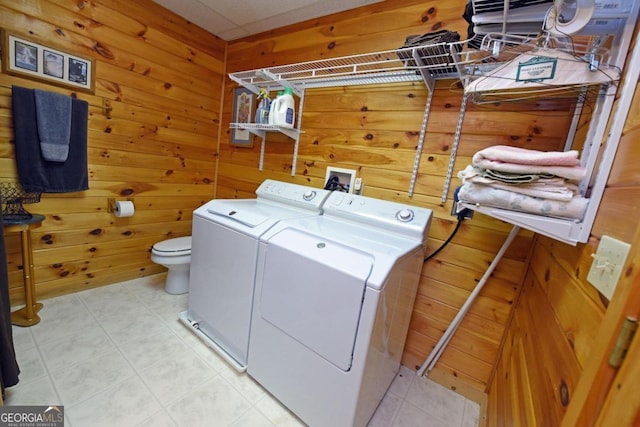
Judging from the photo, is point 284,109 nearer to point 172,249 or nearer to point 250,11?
point 250,11

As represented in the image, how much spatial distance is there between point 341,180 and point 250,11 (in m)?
1.45

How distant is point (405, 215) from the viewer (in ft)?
4.72

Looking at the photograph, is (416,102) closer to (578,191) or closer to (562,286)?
(578,191)

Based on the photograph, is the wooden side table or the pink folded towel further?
the wooden side table

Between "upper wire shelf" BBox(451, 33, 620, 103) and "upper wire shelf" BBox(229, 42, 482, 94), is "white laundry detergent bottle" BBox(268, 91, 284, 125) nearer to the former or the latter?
"upper wire shelf" BBox(229, 42, 482, 94)

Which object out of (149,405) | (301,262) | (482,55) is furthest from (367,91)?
(149,405)

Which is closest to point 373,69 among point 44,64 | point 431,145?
point 431,145

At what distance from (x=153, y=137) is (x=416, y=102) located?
210 centimetres

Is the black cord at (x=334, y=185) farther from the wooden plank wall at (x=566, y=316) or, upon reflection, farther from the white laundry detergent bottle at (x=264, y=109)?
the wooden plank wall at (x=566, y=316)

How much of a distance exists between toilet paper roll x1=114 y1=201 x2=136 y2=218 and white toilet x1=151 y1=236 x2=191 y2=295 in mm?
327

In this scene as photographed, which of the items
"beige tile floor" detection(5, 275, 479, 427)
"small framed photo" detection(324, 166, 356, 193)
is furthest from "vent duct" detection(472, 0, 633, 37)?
"beige tile floor" detection(5, 275, 479, 427)

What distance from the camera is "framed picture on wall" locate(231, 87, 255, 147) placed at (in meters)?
2.43

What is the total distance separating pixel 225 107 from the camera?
2668 mm

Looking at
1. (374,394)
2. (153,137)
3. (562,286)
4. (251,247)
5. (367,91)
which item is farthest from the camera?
(153,137)
